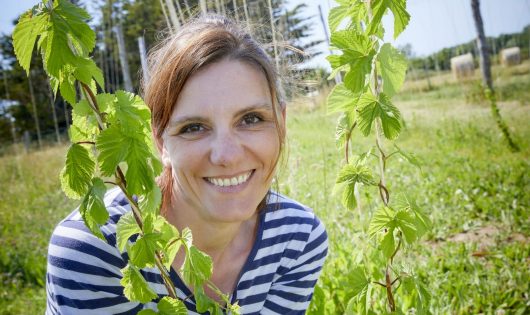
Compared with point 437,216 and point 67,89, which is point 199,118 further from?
point 437,216

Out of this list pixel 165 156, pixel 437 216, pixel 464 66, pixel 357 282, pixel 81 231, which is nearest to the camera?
pixel 357 282

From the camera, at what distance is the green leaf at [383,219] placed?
0.85 meters

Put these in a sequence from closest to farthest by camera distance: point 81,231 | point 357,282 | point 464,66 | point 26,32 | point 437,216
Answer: point 26,32
point 357,282
point 81,231
point 437,216
point 464,66

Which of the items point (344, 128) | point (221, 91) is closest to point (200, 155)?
point (221, 91)

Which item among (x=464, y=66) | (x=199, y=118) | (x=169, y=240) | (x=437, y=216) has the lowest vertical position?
(x=437, y=216)

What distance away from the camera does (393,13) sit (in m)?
0.74

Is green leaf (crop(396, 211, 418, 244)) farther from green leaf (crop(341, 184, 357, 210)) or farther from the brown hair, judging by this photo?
the brown hair

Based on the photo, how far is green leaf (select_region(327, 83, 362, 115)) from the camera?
857 mm

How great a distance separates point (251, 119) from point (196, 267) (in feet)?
2.18

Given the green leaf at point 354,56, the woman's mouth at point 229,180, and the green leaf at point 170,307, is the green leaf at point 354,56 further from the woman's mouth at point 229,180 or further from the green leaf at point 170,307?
the woman's mouth at point 229,180

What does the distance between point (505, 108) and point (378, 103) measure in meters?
7.69

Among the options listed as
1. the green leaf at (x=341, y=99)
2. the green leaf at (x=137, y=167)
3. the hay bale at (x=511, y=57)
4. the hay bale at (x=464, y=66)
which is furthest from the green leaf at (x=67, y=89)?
the hay bale at (x=511, y=57)

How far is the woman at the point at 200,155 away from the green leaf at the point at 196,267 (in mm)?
490

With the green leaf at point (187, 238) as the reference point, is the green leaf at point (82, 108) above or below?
above
